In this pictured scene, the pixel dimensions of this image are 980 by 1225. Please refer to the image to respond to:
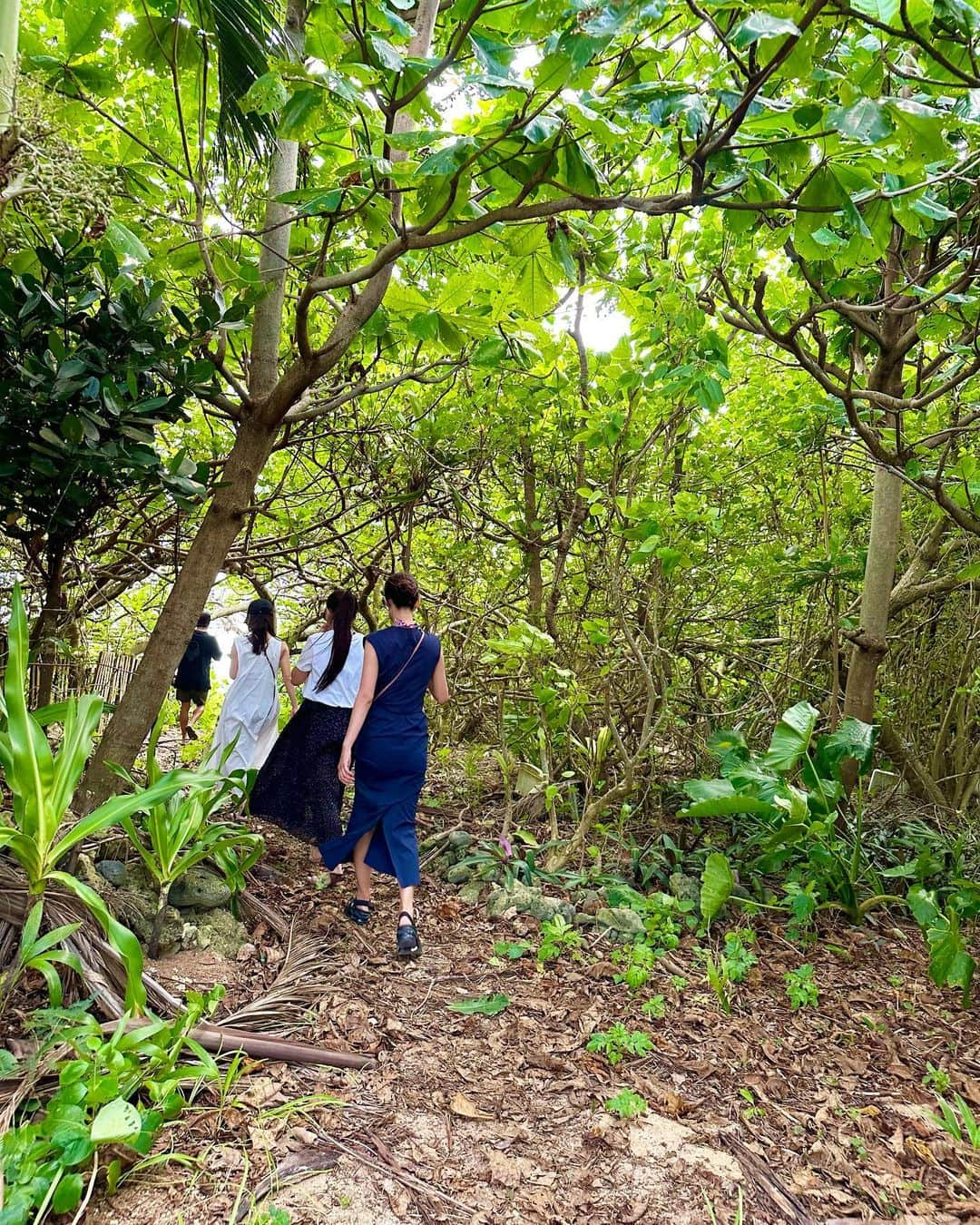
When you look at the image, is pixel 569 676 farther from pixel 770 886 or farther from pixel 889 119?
pixel 889 119

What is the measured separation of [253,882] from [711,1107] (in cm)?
212

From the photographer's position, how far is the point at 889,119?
1.55 meters

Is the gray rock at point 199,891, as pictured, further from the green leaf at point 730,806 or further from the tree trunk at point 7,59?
the tree trunk at point 7,59

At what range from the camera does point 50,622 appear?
3.20m

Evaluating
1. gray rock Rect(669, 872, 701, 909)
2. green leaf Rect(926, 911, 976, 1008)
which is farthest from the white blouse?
green leaf Rect(926, 911, 976, 1008)

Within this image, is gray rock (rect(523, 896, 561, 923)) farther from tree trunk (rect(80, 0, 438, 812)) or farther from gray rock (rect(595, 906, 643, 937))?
tree trunk (rect(80, 0, 438, 812))

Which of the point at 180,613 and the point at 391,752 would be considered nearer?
the point at 180,613

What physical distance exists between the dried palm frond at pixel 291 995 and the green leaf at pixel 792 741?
2.09 m

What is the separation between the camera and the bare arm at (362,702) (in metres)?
3.40

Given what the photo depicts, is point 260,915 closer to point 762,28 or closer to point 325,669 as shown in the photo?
point 325,669

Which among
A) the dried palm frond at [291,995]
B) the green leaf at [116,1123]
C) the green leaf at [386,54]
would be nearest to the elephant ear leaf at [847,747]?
the dried palm frond at [291,995]

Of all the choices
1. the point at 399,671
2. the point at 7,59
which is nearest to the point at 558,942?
the point at 399,671

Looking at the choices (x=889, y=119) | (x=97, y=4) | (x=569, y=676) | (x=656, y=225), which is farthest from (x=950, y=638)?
(x=97, y=4)

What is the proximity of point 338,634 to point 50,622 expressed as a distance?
135 cm
